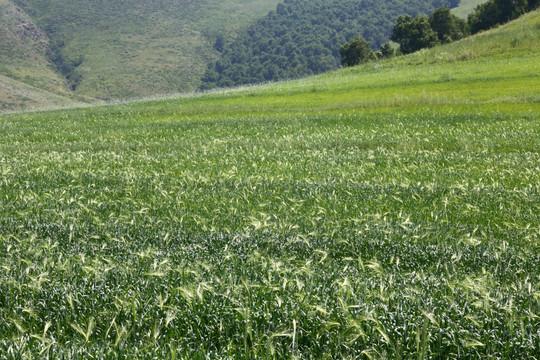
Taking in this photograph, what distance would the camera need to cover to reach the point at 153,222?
20.1 ft

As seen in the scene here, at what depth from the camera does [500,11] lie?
105 m

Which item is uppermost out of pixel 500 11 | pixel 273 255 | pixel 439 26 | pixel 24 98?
pixel 500 11

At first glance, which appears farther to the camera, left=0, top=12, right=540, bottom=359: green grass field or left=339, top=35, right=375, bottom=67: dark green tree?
left=339, top=35, right=375, bottom=67: dark green tree

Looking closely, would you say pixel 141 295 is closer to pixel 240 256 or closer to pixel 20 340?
pixel 20 340

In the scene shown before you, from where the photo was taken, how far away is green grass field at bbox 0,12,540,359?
3092 millimetres

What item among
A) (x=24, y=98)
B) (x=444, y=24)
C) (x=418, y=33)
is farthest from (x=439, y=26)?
(x=24, y=98)

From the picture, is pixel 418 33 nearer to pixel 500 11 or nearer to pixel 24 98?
pixel 500 11

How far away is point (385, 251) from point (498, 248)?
1.18 m

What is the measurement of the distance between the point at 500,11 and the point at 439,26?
563 inches

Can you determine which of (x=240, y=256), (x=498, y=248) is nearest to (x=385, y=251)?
(x=498, y=248)

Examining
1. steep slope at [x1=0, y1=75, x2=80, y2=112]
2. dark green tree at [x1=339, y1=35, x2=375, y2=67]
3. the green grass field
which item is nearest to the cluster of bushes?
dark green tree at [x1=339, y1=35, x2=375, y2=67]

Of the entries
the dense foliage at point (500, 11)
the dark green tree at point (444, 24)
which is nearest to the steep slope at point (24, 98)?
the dark green tree at point (444, 24)

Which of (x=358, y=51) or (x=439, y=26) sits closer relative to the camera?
(x=439, y=26)

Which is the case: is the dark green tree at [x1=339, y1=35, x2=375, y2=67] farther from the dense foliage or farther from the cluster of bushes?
the dense foliage
